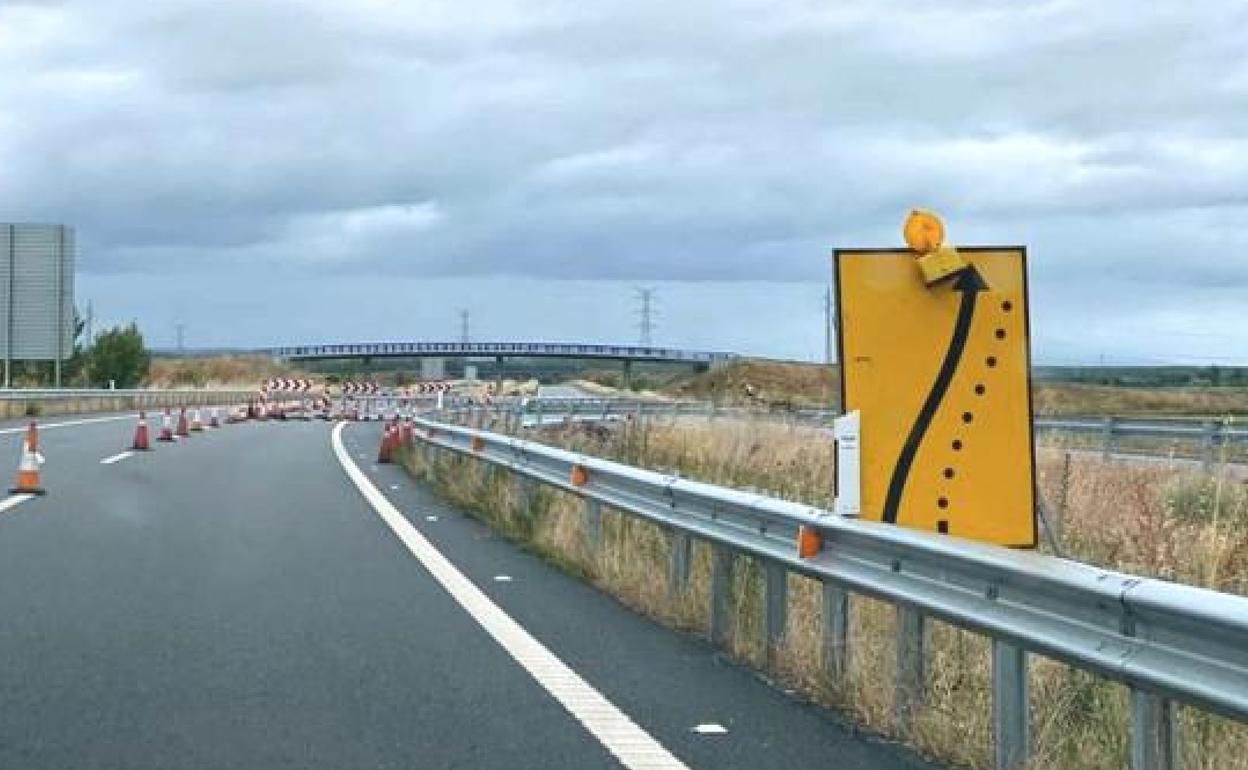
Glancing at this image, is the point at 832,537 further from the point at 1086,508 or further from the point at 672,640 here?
the point at 1086,508

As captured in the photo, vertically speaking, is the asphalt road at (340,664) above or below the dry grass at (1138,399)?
below

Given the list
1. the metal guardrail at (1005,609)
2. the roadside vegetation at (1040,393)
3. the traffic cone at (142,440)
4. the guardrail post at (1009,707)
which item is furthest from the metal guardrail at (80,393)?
the guardrail post at (1009,707)

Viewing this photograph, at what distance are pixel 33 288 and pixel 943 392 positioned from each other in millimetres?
43989

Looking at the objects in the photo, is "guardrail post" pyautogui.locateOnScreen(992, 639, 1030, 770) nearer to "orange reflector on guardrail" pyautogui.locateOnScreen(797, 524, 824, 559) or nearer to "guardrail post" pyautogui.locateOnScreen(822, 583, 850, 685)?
"guardrail post" pyautogui.locateOnScreen(822, 583, 850, 685)

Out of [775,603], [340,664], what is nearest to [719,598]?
[775,603]

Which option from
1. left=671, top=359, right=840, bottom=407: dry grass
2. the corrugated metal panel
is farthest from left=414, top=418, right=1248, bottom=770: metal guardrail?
left=671, top=359, right=840, bottom=407: dry grass

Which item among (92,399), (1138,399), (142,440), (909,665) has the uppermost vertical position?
(92,399)

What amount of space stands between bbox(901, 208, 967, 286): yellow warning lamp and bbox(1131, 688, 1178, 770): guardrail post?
3.84m

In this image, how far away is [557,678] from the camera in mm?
8766

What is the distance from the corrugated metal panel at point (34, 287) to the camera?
161ft

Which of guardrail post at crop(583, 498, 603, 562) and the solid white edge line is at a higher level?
guardrail post at crop(583, 498, 603, 562)

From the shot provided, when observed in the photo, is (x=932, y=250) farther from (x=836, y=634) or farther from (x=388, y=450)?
(x=388, y=450)

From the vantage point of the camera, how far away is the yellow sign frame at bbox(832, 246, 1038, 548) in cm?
945

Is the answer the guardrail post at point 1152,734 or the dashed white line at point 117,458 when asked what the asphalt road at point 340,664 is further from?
the dashed white line at point 117,458
